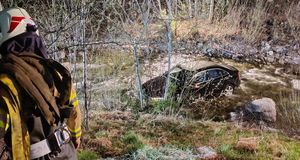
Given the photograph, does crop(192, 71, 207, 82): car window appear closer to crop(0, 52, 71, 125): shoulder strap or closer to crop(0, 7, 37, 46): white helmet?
crop(0, 52, 71, 125): shoulder strap

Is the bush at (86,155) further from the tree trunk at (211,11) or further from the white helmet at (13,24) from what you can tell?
the tree trunk at (211,11)

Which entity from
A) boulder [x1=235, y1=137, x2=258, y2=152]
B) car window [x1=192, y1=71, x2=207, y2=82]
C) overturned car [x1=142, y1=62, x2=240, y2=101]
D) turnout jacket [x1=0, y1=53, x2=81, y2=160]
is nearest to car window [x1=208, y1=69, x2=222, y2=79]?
overturned car [x1=142, y1=62, x2=240, y2=101]

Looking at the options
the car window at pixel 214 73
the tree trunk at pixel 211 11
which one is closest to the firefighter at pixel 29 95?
the car window at pixel 214 73

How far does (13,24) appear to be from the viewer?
3.02m

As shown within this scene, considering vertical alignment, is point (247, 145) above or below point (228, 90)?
above

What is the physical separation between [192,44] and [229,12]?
337cm

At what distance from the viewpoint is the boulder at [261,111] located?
13.5 m

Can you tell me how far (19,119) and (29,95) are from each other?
0.62ft

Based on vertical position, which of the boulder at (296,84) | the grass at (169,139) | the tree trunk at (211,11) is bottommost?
the boulder at (296,84)

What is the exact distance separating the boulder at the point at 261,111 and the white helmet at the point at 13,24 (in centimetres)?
1135

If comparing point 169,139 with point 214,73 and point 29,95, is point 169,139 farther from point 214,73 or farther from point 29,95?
point 214,73

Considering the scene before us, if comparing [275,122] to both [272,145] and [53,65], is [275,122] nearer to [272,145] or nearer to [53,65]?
[272,145]

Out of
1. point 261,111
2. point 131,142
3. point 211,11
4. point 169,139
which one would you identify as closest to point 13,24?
point 131,142

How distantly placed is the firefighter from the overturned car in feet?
29.7
